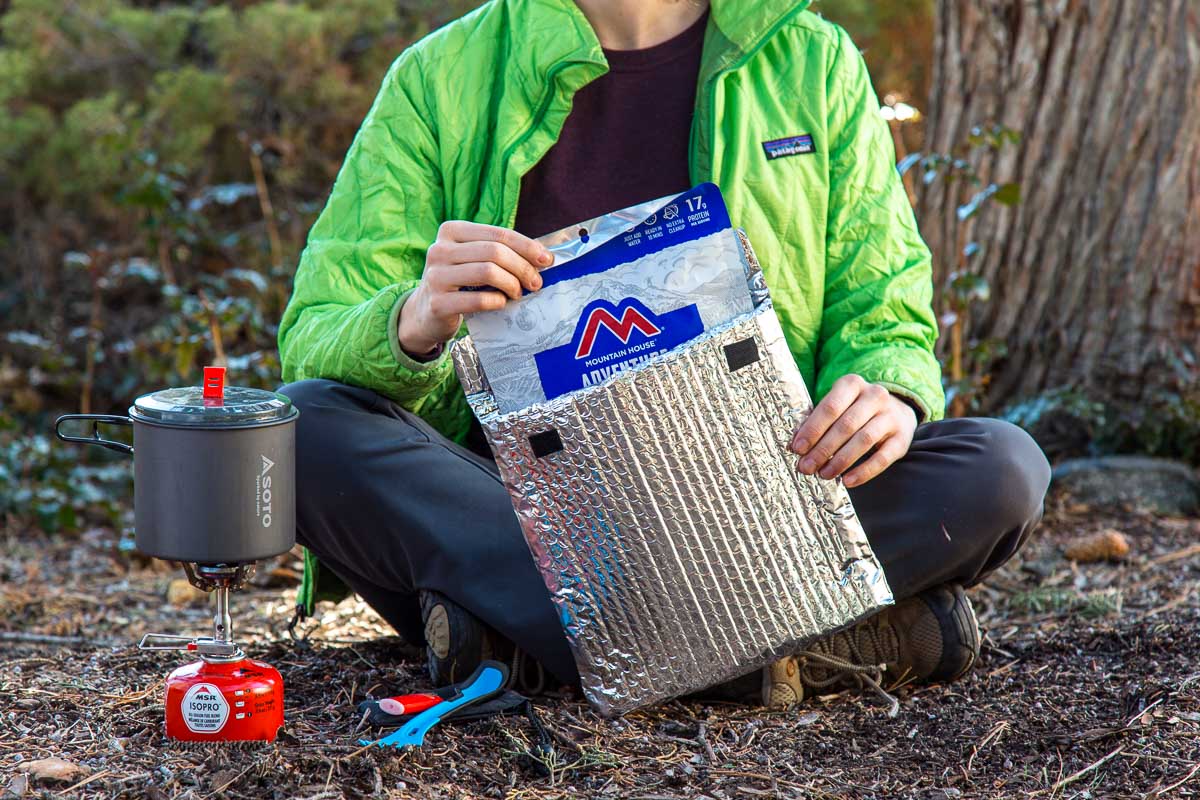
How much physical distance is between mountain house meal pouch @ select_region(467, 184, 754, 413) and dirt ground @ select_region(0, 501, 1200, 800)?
47 cm

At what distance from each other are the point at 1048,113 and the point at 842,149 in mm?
1357

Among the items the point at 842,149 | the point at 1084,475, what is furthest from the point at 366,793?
the point at 1084,475

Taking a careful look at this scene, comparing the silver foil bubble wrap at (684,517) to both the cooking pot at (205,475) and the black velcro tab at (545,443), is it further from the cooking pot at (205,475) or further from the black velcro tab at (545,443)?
the cooking pot at (205,475)

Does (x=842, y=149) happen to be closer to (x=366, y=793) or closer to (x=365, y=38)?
(x=366, y=793)

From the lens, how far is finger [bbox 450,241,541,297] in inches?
61.1

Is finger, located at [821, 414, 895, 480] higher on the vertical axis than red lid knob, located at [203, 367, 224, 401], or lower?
lower

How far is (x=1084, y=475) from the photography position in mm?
3123

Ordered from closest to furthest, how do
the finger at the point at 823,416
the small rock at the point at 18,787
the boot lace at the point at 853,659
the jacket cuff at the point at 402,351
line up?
the small rock at the point at 18,787 → the finger at the point at 823,416 → the jacket cuff at the point at 402,351 → the boot lace at the point at 853,659

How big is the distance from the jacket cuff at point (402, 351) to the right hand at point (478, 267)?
0.42 ft

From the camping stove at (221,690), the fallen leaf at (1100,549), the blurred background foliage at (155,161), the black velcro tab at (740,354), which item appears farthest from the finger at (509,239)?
the blurred background foliage at (155,161)

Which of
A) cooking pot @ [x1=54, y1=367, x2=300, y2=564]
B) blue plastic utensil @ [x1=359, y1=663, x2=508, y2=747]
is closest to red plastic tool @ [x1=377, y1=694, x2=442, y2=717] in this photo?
blue plastic utensil @ [x1=359, y1=663, x2=508, y2=747]

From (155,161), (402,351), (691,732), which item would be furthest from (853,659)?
(155,161)

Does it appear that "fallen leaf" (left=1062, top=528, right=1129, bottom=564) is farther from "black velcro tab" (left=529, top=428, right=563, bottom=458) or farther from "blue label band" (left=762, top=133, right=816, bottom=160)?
"black velcro tab" (left=529, top=428, right=563, bottom=458)

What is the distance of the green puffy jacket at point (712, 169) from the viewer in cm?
200
